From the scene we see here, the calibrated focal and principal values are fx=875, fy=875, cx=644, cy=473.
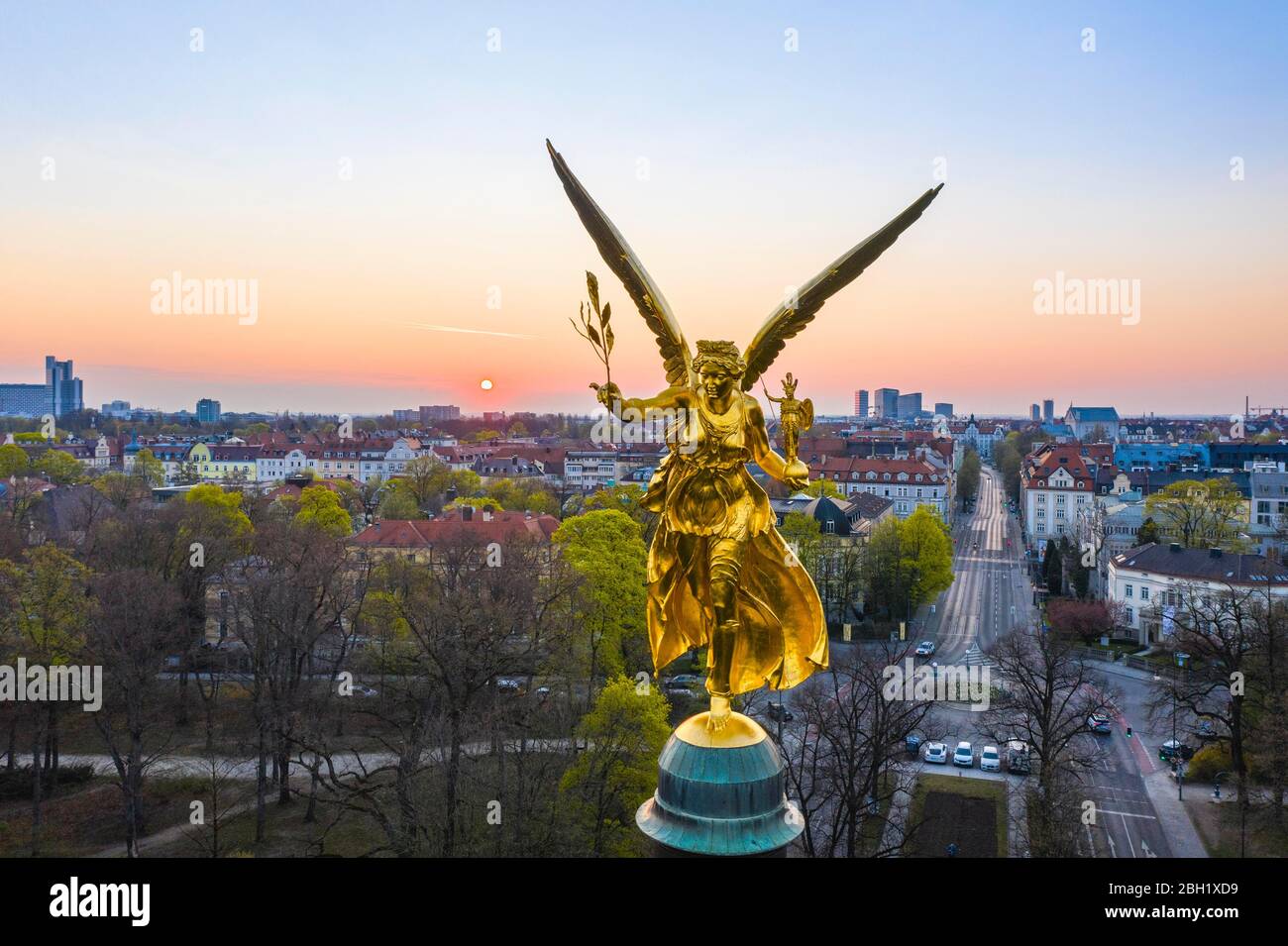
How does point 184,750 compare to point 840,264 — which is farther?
point 184,750

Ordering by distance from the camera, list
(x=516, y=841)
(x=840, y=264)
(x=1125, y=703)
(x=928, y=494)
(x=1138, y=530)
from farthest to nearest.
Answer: (x=928, y=494) < (x=1138, y=530) < (x=1125, y=703) < (x=516, y=841) < (x=840, y=264)

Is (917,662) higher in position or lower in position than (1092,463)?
lower

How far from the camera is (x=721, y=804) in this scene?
774 centimetres

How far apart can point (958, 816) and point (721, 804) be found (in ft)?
76.4

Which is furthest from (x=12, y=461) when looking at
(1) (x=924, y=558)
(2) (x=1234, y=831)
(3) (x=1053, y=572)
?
(2) (x=1234, y=831)

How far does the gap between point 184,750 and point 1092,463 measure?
85.8 meters

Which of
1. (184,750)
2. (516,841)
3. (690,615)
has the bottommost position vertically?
(184,750)

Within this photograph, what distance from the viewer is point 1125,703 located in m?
39.9

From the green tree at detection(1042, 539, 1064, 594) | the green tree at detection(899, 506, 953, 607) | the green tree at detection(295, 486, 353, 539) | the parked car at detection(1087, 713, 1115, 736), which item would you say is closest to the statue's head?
the parked car at detection(1087, 713, 1115, 736)

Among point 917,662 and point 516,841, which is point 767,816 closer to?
point 516,841

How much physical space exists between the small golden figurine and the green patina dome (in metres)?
2.80

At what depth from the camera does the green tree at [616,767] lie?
22.6 metres

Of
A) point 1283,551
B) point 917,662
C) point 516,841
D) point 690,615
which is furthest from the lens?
point 1283,551
